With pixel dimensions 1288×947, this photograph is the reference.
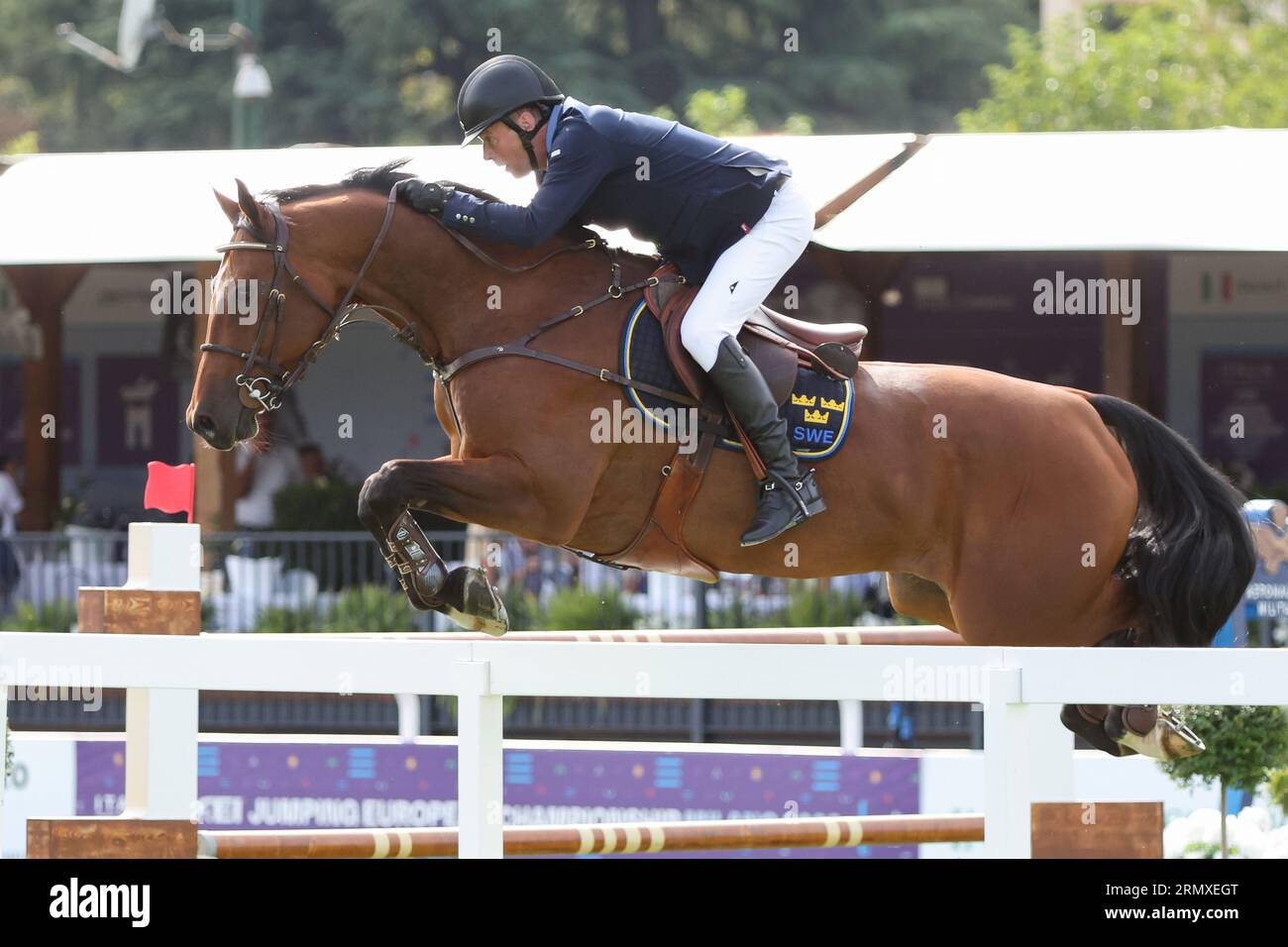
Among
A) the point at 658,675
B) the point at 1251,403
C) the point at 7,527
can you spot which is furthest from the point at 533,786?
the point at 1251,403

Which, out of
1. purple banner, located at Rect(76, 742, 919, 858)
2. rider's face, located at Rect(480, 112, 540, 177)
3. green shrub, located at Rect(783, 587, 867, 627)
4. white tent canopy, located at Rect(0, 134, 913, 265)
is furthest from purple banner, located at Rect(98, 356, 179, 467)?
rider's face, located at Rect(480, 112, 540, 177)

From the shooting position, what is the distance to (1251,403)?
1350cm

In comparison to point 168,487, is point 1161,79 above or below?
above

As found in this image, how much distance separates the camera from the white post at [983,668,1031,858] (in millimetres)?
3426

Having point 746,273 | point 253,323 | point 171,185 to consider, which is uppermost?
point 171,185

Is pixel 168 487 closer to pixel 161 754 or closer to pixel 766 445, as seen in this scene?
pixel 161 754

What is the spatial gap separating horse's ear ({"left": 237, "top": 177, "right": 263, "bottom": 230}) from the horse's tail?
7.70 feet

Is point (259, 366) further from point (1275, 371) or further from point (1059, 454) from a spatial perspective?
point (1275, 371)

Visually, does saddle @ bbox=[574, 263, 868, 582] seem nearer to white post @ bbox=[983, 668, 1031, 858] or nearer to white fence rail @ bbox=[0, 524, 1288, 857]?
white fence rail @ bbox=[0, 524, 1288, 857]

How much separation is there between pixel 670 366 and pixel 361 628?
16.6ft

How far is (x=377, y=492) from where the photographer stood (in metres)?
4.28

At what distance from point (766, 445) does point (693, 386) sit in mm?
249

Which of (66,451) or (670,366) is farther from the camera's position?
(66,451)
